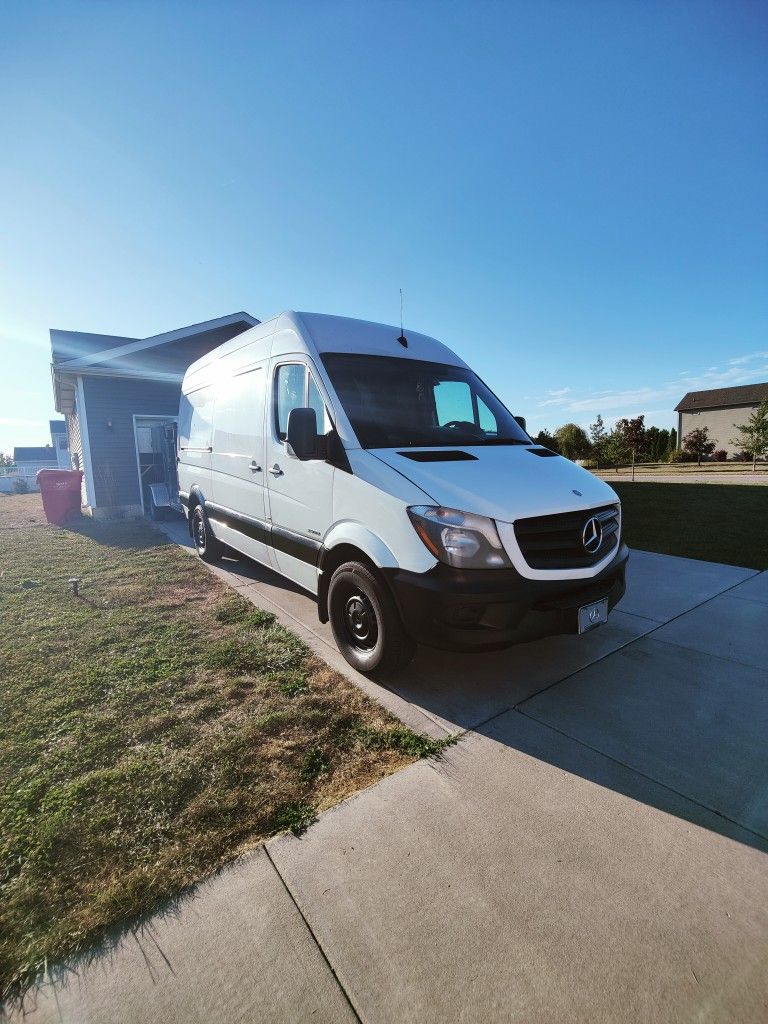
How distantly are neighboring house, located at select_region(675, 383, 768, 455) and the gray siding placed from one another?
4887 centimetres

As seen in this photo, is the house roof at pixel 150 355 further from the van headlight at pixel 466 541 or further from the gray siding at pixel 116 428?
the van headlight at pixel 466 541

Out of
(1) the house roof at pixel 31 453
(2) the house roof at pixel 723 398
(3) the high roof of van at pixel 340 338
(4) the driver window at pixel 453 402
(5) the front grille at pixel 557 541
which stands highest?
(2) the house roof at pixel 723 398

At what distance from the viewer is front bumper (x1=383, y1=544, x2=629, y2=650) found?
2.72 metres

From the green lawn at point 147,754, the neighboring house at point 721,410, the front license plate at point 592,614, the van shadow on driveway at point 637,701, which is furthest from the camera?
the neighboring house at point 721,410

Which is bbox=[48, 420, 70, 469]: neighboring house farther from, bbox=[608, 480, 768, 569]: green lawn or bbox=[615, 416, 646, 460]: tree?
bbox=[615, 416, 646, 460]: tree

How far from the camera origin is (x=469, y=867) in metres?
1.90

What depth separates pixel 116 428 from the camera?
1170 cm

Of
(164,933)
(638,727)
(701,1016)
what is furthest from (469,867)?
(638,727)

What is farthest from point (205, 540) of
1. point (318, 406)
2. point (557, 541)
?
point (557, 541)

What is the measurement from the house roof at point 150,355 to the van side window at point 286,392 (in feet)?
29.4

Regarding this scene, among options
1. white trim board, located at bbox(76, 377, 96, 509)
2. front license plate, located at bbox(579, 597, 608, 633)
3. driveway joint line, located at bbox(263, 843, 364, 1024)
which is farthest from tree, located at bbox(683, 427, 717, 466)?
driveway joint line, located at bbox(263, 843, 364, 1024)

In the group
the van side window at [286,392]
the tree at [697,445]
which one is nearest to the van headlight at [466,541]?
the van side window at [286,392]

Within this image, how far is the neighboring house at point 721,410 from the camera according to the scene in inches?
1783

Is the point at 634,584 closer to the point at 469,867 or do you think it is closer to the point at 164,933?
the point at 469,867
